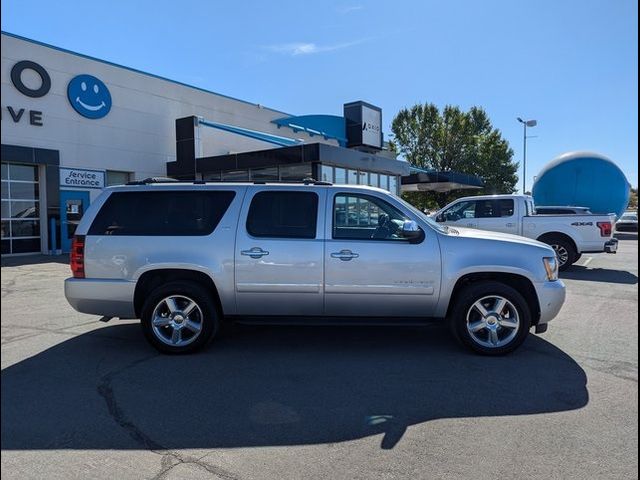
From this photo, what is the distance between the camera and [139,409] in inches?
156

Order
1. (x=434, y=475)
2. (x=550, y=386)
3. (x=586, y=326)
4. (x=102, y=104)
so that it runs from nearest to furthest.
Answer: (x=434, y=475) < (x=550, y=386) < (x=586, y=326) < (x=102, y=104)

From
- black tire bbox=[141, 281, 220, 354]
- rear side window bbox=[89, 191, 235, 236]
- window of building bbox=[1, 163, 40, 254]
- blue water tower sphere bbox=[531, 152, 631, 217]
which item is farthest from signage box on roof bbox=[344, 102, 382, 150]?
black tire bbox=[141, 281, 220, 354]

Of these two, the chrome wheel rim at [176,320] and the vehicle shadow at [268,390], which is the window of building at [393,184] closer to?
the vehicle shadow at [268,390]

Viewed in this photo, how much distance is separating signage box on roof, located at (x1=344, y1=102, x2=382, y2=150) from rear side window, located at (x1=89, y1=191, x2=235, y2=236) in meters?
23.2

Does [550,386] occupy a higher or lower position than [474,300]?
lower

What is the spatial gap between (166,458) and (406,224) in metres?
3.14

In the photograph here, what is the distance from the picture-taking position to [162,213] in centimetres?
555

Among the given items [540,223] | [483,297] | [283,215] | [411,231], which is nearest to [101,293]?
[283,215]

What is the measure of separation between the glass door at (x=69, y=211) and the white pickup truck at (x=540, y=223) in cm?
1317

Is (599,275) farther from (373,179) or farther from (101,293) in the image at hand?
(373,179)

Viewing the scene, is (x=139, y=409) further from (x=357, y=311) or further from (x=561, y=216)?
(x=561, y=216)

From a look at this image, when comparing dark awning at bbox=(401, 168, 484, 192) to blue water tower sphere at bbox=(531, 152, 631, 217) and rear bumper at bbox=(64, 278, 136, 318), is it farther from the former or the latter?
rear bumper at bbox=(64, 278, 136, 318)

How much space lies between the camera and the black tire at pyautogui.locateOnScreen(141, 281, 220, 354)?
5.31 m

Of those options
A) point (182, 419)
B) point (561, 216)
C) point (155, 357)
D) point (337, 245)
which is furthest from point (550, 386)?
point (561, 216)
